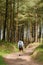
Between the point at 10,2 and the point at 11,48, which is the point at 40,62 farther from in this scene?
the point at 10,2

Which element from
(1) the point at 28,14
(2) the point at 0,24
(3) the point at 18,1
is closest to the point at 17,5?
(3) the point at 18,1

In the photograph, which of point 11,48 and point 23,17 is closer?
point 11,48

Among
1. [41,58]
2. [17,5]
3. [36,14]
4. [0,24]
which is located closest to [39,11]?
[36,14]

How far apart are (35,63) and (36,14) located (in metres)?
26.4

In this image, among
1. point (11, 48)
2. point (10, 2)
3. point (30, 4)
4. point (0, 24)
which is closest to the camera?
point (11, 48)

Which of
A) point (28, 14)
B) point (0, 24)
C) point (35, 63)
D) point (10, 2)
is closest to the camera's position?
point (35, 63)

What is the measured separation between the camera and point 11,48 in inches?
1062

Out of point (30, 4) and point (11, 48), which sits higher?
point (30, 4)

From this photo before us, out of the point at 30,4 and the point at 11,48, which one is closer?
the point at 11,48

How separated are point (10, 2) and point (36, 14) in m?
9.65

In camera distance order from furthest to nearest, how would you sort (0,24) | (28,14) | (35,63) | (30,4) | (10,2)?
(0,24) < (28,14) < (30,4) < (10,2) < (35,63)

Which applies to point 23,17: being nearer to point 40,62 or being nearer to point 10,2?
point 10,2

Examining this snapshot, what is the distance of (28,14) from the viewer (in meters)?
41.6

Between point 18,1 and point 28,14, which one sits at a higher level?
point 18,1
